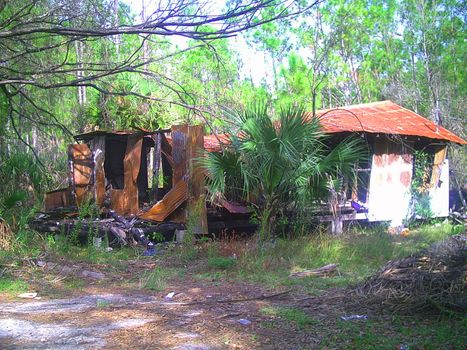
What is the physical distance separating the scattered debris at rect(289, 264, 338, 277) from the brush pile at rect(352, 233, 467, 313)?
1.85 meters

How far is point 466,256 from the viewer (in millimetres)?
5547

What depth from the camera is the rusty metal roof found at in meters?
13.2

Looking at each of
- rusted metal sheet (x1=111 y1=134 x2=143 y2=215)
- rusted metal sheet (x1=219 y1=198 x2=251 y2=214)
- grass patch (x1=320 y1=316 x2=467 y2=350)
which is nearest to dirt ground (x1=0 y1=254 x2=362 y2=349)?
grass patch (x1=320 y1=316 x2=467 y2=350)

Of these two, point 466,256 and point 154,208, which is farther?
point 154,208

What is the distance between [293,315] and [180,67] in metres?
12.6

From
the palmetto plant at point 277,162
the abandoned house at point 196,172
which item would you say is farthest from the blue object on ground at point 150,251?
the palmetto plant at point 277,162

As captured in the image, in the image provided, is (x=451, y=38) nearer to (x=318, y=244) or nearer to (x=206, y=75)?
(x=206, y=75)

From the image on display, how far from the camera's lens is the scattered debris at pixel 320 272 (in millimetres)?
8094

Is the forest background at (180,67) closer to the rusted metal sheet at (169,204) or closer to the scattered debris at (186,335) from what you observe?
the rusted metal sheet at (169,204)

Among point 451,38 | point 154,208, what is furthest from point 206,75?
point 154,208

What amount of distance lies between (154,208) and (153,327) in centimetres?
633

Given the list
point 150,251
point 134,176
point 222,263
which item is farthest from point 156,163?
point 222,263

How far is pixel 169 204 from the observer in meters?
11.4

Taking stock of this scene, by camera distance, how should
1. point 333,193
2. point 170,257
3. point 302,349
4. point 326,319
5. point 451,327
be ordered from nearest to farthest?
point 302,349, point 451,327, point 326,319, point 170,257, point 333,193
